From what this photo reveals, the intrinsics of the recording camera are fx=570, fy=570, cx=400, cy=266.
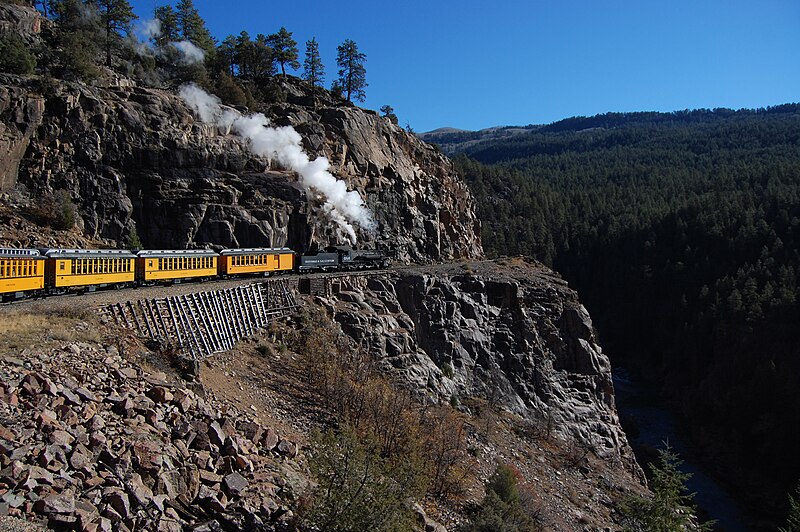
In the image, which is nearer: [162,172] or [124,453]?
[124,453]

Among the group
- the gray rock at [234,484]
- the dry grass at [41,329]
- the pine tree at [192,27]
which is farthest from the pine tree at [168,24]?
the gray rock at [234,484]

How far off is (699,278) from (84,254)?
3297 inches

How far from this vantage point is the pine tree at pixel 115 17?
44562 mm

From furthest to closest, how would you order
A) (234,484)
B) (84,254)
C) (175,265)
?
(175,265), (84,254), (234,484)

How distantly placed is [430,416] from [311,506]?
11.6 metres

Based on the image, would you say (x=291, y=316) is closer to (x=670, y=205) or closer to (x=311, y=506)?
(x=311, y=506)

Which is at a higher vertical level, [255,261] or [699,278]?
[255,261]

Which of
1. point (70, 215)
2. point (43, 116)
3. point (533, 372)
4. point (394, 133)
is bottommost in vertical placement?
point (533, 372)

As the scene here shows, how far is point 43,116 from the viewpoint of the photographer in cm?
3281

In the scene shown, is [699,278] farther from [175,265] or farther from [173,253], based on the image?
[173,253]

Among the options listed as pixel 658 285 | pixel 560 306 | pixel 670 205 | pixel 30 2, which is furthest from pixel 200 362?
pixel 670 205

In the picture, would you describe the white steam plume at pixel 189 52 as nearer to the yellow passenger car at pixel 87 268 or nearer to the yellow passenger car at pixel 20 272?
the yellow passenger car at pixel 87 268

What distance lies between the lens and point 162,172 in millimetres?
35281

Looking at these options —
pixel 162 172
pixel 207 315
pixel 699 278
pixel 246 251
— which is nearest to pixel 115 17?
pixel 162 172
